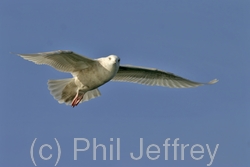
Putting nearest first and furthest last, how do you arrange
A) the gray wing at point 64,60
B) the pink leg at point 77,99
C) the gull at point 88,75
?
the gray wing at point 64,60
the gull at point 88,75
the pink leg at point 77,99

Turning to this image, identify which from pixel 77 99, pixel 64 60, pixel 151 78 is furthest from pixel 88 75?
pixel 151 78

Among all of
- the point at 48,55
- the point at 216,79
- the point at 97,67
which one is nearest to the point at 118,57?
the point at 97,67

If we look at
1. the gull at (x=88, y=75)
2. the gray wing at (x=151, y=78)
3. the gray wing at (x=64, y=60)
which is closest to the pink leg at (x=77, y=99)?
the gull at (x=88, y=75)

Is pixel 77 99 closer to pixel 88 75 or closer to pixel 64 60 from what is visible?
pixel 88 75

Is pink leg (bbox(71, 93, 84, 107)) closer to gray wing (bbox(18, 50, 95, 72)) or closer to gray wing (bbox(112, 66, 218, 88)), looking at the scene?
gray wing (bbox(18, 50, 95, 72))

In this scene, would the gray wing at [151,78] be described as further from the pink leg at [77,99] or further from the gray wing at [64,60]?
the gray wing at [64,60]

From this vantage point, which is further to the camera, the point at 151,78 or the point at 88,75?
the point at 151,78

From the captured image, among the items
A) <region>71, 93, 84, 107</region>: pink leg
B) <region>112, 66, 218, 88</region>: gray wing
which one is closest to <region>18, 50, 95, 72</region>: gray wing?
<region>71, 93, 84, 107</region>: pink leg
